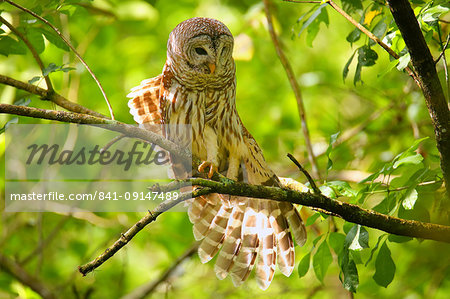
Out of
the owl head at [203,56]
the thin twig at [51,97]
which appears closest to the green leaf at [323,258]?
the owl head at [203,56]

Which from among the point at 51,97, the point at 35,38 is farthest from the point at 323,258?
the point at 35,38

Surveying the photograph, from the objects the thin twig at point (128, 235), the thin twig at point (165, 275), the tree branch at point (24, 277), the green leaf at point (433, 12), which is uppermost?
the green leaf at point (433, 12)

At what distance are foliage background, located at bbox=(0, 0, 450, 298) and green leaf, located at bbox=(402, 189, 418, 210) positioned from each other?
1.96 metres

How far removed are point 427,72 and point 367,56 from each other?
661mm

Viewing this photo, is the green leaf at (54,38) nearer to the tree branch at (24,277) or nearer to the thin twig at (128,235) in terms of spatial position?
the thin twig at (128,235)

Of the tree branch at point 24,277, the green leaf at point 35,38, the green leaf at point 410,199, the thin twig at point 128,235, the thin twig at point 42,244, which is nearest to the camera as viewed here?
the thin twig at point 128,235

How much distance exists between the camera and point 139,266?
5.37m

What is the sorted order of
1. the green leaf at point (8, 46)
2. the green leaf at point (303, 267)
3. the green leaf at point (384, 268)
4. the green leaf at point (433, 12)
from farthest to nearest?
1. the green leaf at point (8, 46)
2. the green leaf at point (303, 267)
3. the green leaf at point (384, 268)
4. the green leaf at point (433, 12)

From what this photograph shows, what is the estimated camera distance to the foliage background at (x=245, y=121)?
172 inches

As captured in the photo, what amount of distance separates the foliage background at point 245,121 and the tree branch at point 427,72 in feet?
6.64

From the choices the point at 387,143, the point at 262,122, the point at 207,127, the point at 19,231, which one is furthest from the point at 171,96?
the point at 19,231

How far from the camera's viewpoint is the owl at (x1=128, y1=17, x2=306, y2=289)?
317 centimetres

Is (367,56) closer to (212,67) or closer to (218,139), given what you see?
(212,67)

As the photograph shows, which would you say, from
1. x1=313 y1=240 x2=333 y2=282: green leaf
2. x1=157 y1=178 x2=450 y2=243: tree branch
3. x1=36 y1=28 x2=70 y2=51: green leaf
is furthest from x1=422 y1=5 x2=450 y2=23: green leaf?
x1=36 y1=28 x2=70 y2=51: green leaf
